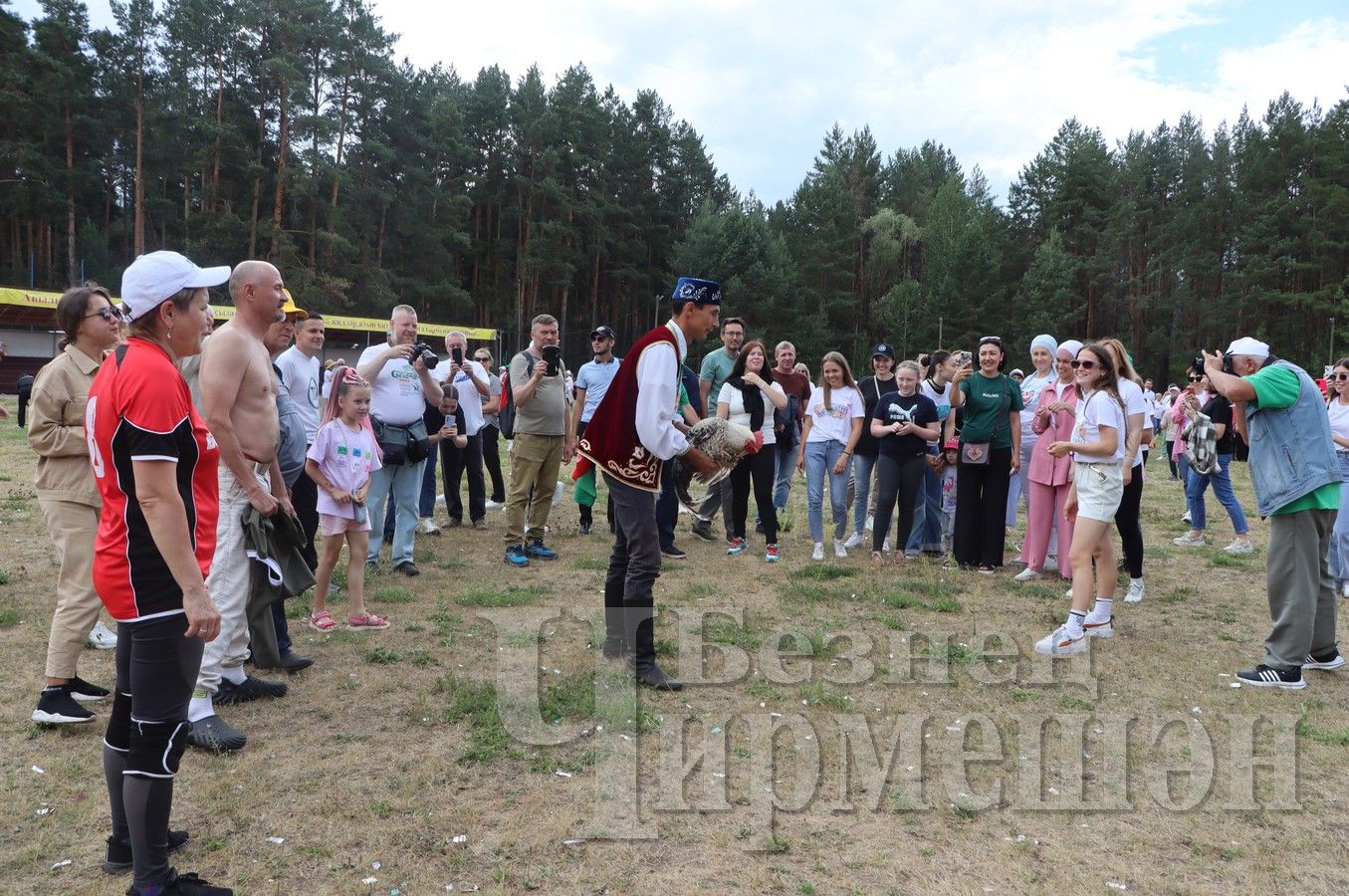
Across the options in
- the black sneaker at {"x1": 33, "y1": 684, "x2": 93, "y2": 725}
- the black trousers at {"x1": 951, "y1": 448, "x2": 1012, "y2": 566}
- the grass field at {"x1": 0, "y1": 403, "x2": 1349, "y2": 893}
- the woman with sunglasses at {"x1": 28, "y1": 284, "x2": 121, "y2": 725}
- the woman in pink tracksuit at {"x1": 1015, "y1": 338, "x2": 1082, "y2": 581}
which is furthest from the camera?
the black trousers at {"x1": 951, "y1": 448, "x2": 1012, "y2": 566}

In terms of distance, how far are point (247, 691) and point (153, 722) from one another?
1997mm

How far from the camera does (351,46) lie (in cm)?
3806

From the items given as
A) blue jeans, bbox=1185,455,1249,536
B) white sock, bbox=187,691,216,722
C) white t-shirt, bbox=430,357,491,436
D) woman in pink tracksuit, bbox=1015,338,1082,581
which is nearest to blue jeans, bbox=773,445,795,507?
woman in pink tracksuit, bbox=1015,338,1082,581

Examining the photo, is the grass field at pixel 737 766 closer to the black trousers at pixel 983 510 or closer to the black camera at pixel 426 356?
the black trousers at pixel 983 510

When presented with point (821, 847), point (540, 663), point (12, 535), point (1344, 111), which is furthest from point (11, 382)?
point (1344, 111)

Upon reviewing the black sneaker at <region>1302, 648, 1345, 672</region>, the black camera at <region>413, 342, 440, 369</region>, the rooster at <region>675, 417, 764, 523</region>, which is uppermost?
the black camera at <region>413, 342, 440, 369</region>

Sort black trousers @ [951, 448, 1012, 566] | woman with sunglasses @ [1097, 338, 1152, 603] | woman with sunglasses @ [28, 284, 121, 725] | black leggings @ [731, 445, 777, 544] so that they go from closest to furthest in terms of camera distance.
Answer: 1. woman with sunglasses @ [28, 284, 121, 725]
2. woman with sunglasses @ [1097, 338, 1152, 603]
3. black trousers @ [951, 448, 1012, 566]
4. black leggings @ [731, 445, 777, 544]

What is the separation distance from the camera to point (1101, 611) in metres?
5.86

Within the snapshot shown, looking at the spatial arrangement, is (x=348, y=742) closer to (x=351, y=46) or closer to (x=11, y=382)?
(x=11, y=382)

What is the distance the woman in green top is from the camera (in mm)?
7840

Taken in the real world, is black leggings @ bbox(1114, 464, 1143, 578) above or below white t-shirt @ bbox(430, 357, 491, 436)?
below

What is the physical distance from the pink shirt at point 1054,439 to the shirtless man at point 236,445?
19.5 ft

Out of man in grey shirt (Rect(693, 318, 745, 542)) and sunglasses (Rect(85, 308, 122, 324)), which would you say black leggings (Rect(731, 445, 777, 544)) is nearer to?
man in grey shirt (Rect(693, 318, 745, 542))

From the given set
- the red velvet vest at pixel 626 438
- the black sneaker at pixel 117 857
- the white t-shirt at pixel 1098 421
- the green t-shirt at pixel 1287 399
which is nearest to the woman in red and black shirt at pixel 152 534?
the black sneaker at pixel 117 857
